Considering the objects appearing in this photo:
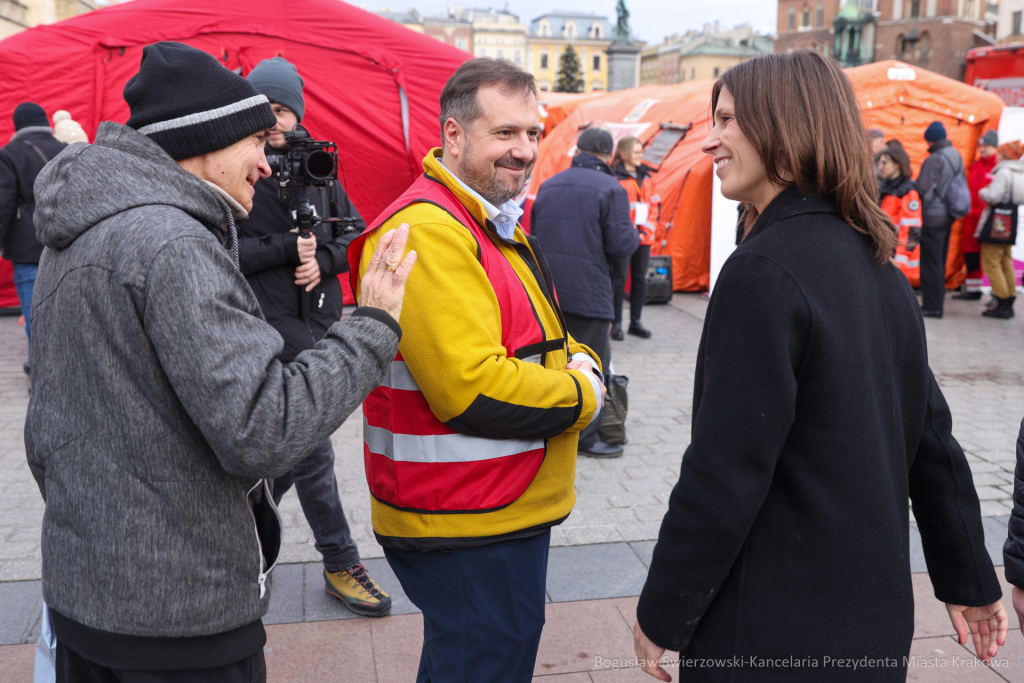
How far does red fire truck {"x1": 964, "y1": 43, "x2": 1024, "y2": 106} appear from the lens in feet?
46.0

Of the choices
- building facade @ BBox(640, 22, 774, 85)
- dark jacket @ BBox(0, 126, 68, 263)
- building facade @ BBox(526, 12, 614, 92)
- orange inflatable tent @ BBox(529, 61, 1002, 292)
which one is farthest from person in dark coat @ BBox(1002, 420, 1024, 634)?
building facade @ BBox(526, 12, 614, 92)

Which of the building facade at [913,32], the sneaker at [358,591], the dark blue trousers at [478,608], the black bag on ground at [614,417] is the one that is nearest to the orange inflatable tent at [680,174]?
the black bag on ground at [614,417]

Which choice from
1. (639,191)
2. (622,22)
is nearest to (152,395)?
(639,191)

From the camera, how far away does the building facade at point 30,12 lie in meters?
25.7

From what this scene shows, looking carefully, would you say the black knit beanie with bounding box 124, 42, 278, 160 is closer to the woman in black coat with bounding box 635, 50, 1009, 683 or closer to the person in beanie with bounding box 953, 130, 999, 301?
the woman in black coat with bounding box 635, 50, 1009, 683

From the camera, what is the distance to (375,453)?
6.77 ft

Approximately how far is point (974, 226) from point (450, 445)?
11485 millimetres

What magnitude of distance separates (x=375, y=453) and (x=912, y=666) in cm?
217

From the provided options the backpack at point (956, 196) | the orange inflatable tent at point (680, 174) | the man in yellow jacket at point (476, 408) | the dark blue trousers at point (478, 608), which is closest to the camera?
the man in yellow jacket at point (476, 408)

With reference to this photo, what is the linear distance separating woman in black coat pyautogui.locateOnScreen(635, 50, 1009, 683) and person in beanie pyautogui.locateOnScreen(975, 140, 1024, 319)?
949 centimetres

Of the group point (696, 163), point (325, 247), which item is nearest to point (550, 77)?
point (696, 163)

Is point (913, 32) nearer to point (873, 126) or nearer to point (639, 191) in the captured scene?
point (873, 126)

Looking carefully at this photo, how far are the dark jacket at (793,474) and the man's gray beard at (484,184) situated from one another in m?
0.72

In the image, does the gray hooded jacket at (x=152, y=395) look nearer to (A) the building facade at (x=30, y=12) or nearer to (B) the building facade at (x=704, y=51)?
(A) the building facade at (x=30, y=12)
